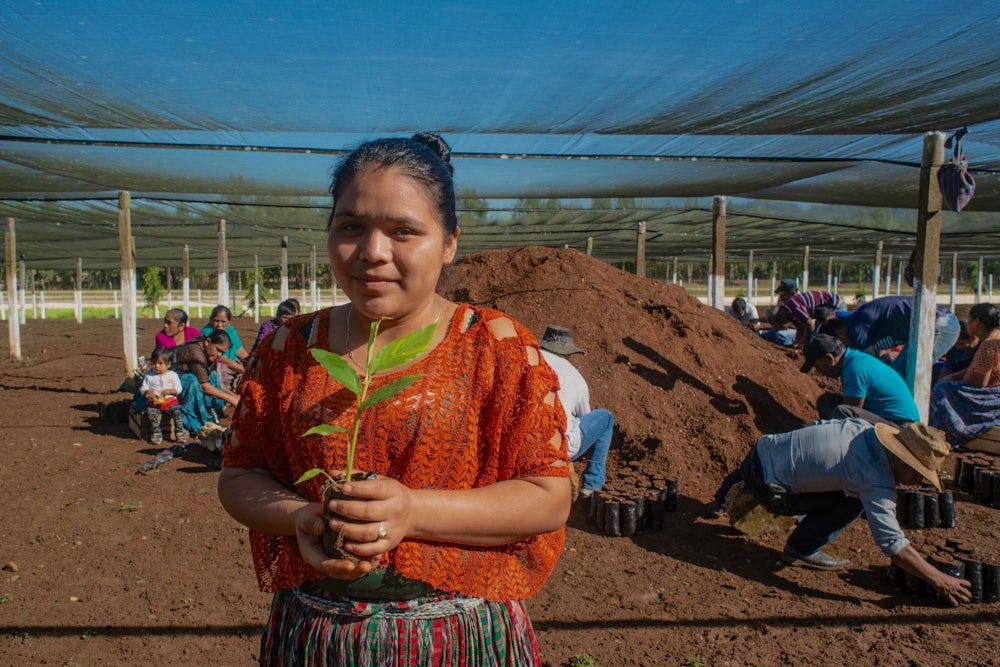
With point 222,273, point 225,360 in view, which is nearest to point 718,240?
point 225,360

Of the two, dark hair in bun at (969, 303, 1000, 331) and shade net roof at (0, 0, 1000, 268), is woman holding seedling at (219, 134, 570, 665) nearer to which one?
shade net roof at (0, 0, 1000, 268)

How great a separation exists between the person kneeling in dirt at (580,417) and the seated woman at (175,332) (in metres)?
4.61

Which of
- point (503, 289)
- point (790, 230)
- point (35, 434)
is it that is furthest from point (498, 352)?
point (790, 230)

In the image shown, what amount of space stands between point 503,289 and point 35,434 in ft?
16.5

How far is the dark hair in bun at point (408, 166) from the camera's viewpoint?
45.3 inches

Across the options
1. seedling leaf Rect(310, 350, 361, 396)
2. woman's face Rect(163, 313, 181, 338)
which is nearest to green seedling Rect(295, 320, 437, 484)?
seedling leaf Rect(310, 350, 361, 396)

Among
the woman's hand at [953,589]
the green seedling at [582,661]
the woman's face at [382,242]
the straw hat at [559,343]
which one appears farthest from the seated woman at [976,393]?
the woman's face at [382,242]

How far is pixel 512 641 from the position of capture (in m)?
1.21

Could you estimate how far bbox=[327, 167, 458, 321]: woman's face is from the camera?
3.67 ft

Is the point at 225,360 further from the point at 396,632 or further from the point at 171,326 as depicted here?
the point at 396,632

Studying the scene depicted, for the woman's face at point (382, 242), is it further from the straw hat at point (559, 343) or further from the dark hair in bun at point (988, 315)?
the dark hair in bun at point (988, 315)

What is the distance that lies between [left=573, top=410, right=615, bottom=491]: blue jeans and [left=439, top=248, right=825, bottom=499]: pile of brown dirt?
40 centimetres

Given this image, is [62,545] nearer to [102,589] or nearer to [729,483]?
→ [102,589]

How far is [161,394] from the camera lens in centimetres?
707
